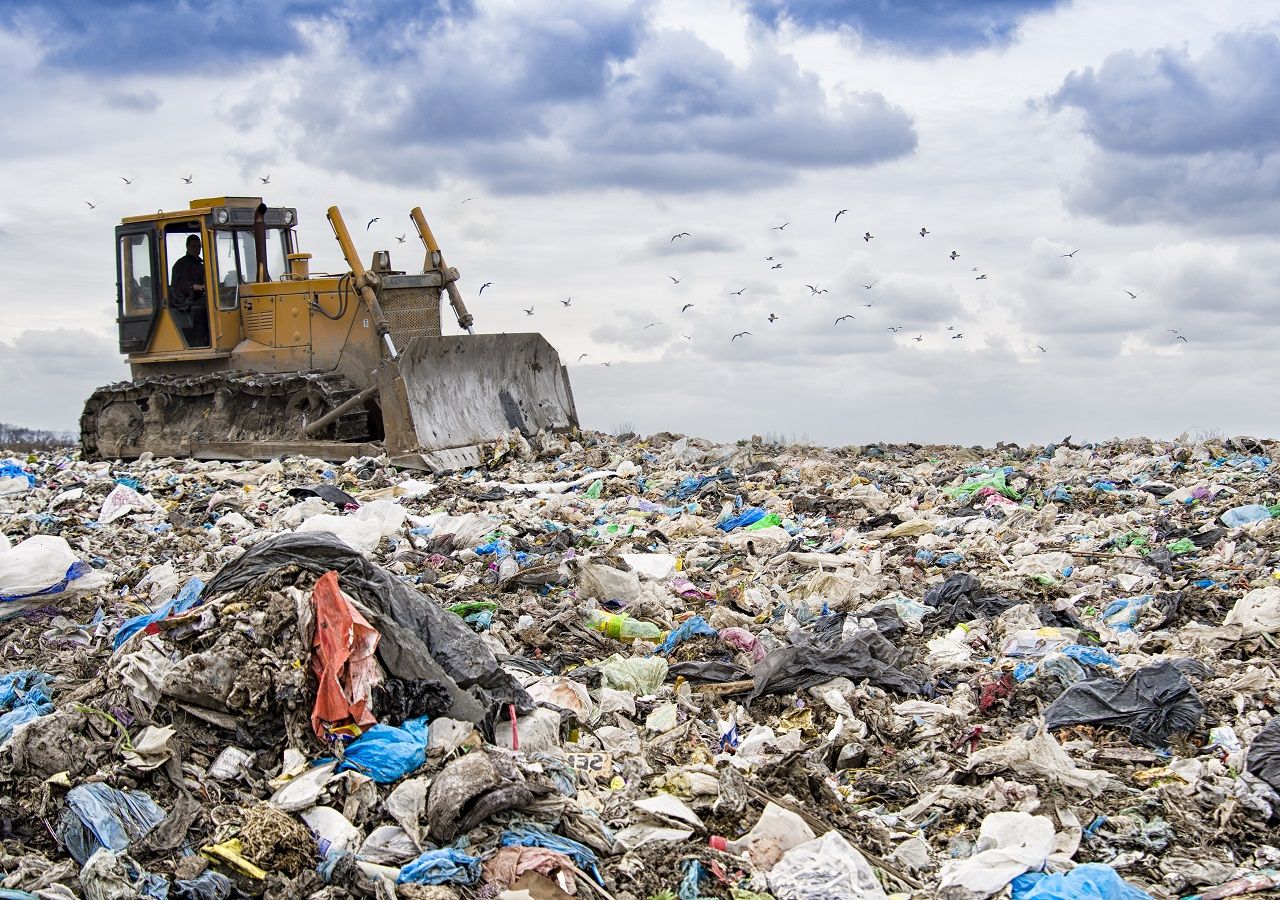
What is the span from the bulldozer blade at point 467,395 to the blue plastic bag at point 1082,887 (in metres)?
8.91

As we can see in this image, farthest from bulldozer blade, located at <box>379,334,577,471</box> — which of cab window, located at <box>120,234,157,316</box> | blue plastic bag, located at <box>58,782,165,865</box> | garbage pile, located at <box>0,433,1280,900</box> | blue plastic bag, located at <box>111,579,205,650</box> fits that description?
blue plastic bag, located at <box>58,782,165,865</box>

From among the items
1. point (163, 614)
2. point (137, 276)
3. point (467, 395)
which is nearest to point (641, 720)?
point (163, 614)

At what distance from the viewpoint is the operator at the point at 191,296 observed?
1451 centimetres

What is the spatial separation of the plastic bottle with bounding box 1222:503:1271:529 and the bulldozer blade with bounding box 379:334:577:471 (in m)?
6.90

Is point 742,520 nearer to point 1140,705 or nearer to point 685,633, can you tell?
point 685,633

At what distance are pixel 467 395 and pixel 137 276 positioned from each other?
4762 mm

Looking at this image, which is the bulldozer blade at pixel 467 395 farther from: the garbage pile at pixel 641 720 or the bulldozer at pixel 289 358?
the garbage pile at pixel 641 720

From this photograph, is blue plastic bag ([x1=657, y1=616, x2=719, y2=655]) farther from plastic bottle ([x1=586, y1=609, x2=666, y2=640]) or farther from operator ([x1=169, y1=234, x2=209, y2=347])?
operator ([x1=169, y1=234, x2=209, y2=347])

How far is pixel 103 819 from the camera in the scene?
12.4 ft

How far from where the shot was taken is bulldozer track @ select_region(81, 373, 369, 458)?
43.3ft

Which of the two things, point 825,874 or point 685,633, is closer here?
point 825,874

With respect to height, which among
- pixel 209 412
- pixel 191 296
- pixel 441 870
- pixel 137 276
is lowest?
pixel 441 870

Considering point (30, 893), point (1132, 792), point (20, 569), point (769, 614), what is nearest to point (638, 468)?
point (769, 614)

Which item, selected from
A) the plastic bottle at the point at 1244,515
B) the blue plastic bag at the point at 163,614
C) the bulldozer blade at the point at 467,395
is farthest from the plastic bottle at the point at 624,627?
the bulldozer blade at the point at 467,395
